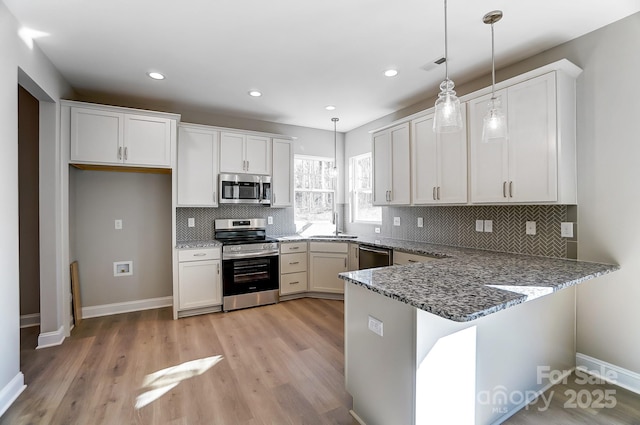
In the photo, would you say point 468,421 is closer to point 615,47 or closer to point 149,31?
point 615,47

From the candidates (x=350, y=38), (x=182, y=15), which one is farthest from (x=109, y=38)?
(x=350, y=38)

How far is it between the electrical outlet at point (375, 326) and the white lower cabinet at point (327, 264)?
8.03 feet

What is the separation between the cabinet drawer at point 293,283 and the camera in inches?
160

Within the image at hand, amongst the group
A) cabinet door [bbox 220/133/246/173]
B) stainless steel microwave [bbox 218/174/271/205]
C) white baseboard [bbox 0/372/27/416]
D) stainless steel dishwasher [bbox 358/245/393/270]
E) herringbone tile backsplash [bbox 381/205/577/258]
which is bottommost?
white baseboard [bbox 0/372/27/416]

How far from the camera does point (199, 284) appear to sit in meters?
3.60

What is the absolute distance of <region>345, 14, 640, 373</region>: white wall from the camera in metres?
2.07

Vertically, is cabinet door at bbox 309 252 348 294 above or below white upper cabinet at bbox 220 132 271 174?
below

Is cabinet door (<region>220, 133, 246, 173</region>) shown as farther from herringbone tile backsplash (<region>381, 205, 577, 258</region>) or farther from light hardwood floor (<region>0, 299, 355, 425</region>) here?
herringbone tile backsplash (<region>381, 205, 577, 258</region>)

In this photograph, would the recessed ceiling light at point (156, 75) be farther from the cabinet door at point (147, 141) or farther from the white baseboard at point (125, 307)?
the white baseboard at point (125, 307)

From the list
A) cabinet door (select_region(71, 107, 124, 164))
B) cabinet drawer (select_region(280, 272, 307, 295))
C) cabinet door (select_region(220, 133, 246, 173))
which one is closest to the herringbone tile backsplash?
cabinet drawer (select_region(280, 272, 307, 295))

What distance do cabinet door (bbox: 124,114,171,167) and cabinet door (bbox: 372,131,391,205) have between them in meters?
2.56

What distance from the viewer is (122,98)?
3.58 meters

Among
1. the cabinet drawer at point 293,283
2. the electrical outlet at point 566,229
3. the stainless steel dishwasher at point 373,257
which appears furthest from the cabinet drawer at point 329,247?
the electrical outlet at point 566,229

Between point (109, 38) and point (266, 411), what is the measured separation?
299cm
